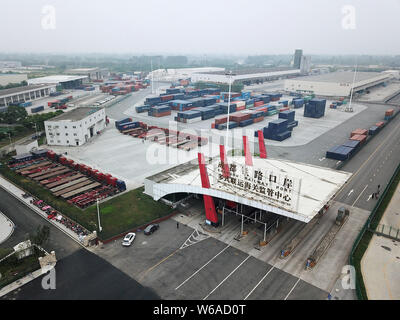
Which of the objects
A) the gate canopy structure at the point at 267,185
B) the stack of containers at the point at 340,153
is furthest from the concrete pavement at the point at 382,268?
the stack of containers at the point at 340,153

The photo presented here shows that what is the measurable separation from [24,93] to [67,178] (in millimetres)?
105891

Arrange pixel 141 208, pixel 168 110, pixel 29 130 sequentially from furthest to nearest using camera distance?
pixel 168 110 < pixel 29 130 < pixel 141 208

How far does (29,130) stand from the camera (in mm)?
88438

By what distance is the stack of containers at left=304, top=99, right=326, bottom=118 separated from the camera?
10719 centimetres

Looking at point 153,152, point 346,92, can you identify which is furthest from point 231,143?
point 346,92

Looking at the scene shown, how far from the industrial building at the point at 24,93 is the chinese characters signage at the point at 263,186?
404 ft

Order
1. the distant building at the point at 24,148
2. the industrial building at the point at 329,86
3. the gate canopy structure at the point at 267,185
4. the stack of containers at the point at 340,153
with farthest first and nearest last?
1. the industrial building at the point at 329,86
2. the distant building at the point at 24,148
3. the stack of containers at the point at 340,153
4. the gate canopy structure at the point at 267,185

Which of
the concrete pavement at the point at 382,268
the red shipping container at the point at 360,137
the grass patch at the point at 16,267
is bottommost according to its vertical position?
the concrete pavement at the point at 382,268

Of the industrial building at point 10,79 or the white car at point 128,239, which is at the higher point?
the industrial building at point 10,79

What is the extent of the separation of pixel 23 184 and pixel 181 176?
95.4ft

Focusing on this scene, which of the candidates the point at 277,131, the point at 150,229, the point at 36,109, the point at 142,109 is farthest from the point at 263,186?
the point at 36,109

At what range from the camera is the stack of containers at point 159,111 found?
109875 millimetres

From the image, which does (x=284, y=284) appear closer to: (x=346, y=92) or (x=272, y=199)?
(x=272, y=199)

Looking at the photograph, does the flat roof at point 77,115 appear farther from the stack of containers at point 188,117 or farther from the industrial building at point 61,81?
the industrial building at point 61,81
